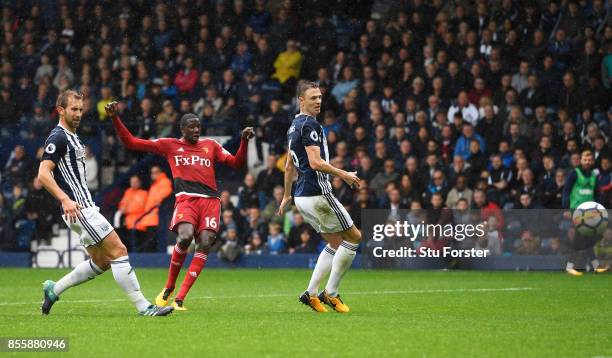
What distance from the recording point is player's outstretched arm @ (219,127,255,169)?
12641 mm

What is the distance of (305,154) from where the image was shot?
12.6m

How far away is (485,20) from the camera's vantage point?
990 inches

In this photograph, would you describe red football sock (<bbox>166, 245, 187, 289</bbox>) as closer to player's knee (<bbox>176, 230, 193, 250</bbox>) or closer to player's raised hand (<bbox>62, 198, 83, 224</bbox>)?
player's knee (<bbox>176, 230, 193, 250</bbox>)

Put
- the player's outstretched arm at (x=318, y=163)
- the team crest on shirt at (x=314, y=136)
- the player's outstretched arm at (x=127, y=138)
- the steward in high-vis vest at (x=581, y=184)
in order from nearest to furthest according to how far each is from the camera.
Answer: the player's outstretched arm at (x=127, y=138) < the player's outstretched arm at (x=318, y=163) < the team crest on shirt at (x=314, y=136) < the steward in high-vis vest at (x=581, y=184)

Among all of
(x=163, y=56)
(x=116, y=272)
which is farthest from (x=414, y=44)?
(x=116, y=272)

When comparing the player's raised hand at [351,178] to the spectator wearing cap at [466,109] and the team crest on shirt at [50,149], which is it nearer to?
the team crest on shirt at [50,149]

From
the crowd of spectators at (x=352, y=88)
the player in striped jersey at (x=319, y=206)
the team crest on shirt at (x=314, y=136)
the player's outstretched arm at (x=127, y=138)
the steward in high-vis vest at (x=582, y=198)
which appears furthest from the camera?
the crowd of spectators at (x=352, y=88)

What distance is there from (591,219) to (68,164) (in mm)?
10932

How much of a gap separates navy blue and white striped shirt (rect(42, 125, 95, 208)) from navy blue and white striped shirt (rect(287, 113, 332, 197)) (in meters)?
2.23

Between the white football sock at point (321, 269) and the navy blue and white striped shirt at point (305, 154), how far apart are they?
2.12 ft

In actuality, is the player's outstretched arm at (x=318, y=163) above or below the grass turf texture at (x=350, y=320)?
above

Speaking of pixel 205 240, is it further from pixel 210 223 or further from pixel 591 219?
pixel 591 219

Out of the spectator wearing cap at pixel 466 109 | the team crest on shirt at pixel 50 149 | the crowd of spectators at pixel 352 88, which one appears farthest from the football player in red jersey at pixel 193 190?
the spectator wearing cap at pixel 466 109

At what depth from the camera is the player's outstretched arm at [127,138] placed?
11781 mm
